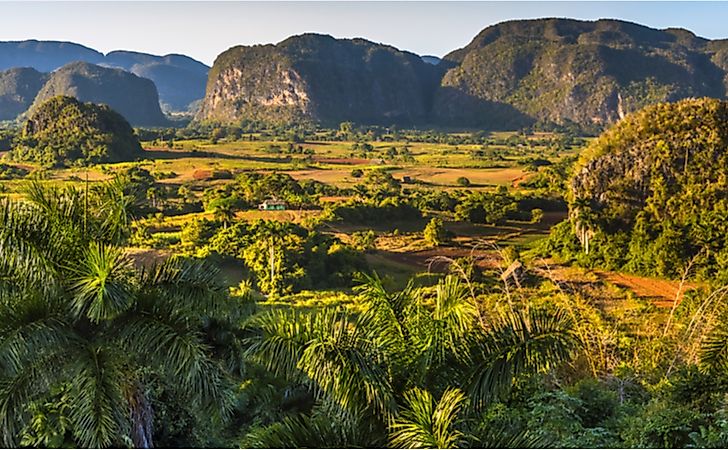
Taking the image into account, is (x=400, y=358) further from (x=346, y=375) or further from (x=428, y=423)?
(x=428, y=423)

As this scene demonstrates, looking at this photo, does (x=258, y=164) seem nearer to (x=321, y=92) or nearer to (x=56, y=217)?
(x=56, y=217)

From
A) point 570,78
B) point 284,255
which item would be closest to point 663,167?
point 284,255

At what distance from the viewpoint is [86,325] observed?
4266 millimetres

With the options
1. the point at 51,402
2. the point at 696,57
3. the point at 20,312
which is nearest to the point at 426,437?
the point at 20,312

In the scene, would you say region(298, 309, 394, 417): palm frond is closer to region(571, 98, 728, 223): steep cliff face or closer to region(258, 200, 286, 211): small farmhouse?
region(571, 98, 728, 223): steep cliff face

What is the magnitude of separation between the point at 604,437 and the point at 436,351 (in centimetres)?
240

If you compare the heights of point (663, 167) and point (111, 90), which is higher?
point (111, 90)

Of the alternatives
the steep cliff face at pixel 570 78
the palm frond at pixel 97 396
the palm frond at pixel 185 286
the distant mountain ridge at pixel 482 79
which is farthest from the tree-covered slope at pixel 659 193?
the steep cliff face at pixel 570 78

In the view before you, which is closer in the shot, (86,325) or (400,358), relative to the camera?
(400,358)

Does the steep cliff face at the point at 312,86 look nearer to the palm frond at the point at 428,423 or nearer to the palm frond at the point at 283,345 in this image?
the palm frond at the point at 283,345

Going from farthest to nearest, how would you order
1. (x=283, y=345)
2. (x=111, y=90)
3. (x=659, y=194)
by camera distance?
(x=111, y=90) < (x=659, y=194) < (x=283, y=345)

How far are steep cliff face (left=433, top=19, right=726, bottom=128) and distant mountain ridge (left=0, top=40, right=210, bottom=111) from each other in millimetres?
78943

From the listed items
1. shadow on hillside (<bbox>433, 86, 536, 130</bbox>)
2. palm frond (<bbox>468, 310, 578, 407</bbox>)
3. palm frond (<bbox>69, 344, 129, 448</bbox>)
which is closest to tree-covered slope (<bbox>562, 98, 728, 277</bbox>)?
palm frond (<bbox>468, 310, 578, 407</bbox>)

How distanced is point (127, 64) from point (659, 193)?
619 ft
